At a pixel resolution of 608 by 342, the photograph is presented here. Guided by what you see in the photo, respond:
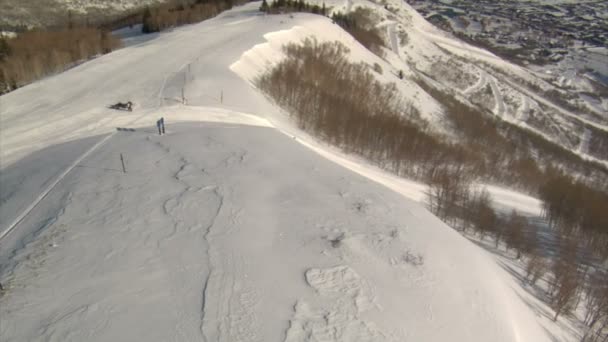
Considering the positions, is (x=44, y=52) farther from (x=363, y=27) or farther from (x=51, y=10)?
(x=363, y=27)

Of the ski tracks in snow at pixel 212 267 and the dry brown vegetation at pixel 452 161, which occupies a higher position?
the ski tracks in snow at pixel 212 267

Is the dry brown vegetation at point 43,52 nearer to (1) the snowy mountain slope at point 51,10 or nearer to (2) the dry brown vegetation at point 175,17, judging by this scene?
(2) the dry brown vegetation at point 175,17

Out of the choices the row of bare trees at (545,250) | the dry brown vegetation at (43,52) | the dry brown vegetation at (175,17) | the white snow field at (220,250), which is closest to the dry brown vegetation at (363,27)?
the dry brown vegetation at (175,17)

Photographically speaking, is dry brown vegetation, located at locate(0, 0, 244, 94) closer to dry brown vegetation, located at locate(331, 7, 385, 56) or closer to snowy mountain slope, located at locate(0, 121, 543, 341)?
snowy mountain slope, located at locate(0, 121, 543, 341)

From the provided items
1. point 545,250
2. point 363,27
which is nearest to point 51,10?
point 363,27

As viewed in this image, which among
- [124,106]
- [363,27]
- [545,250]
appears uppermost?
[363,27]

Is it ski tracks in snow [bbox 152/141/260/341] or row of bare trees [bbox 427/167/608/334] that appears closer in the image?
ski tracks in snow [bbox 152/141/260/341]

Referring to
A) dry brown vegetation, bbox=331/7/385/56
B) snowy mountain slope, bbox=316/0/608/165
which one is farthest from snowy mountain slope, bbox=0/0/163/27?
dry brown vegetation, bbox=331/7/385/56
